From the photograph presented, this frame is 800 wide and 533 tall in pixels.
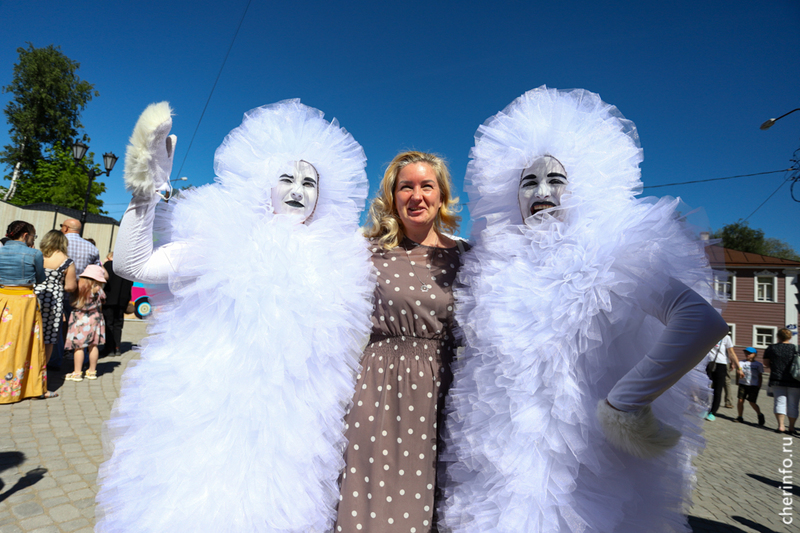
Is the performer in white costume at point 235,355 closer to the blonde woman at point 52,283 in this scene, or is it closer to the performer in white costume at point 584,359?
the performer in white costume at point 584,359

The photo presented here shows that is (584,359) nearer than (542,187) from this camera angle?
Yes

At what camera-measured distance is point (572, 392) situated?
1.64m

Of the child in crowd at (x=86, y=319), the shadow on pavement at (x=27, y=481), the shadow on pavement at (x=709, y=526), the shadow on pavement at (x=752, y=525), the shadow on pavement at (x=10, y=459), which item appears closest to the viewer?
the shadow on pavement at (x=27, y=481)

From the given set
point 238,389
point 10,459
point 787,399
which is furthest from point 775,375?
point 10,459

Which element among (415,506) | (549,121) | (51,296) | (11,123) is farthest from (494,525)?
(11,123)

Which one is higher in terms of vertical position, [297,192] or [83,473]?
[297,192]

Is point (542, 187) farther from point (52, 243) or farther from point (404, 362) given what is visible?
point (52, 243)

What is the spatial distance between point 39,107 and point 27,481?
32.7m

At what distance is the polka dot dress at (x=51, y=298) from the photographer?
5.54m

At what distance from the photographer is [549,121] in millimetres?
2146

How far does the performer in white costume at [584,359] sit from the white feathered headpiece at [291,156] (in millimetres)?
921

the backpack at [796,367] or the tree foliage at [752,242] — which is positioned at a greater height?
the tree foliage at [752,242]

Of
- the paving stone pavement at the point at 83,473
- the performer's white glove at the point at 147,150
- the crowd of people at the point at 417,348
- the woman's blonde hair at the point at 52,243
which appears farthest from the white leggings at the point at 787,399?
the woman's blonde hair at the point at 52,243

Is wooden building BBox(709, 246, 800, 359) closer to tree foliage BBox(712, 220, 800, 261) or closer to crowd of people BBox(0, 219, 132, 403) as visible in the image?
tree foliage BBox(712, 220, 800, 261)
